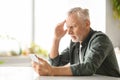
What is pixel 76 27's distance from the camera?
2010 millimetres

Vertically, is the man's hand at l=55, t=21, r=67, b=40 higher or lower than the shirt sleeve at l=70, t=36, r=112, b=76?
higher

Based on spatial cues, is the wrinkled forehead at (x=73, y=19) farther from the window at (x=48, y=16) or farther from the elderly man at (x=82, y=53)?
the window at (x=48, y=16)

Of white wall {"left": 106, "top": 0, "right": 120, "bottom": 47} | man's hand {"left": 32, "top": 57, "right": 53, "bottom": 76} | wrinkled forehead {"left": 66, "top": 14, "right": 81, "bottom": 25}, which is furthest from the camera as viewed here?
white wall {"left": 106, "top": 0, "right": 120, "bottom": 47}

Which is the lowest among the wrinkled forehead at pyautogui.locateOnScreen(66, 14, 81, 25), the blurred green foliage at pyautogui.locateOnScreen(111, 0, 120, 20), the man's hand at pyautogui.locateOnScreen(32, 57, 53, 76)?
the man's hand at pyautogui.locateOnScreen(32, 57, 53, 76)

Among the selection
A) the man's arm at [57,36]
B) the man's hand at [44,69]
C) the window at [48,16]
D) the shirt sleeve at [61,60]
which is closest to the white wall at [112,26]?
the window at [48,16]

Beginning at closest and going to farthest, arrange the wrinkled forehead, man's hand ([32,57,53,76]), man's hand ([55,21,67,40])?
man's hand ([32,57,53,76]) → the wrinkled forehead → man's hand ([55,21,67,40])

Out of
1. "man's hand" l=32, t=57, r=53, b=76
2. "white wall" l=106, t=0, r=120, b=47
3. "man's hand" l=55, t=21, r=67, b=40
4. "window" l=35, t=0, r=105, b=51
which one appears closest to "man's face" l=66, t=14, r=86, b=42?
"man's hand" l=55, t=21, r=67, b=40

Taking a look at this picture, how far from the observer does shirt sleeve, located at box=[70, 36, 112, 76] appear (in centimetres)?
172

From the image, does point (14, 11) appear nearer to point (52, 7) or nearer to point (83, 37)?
point (52, 7)

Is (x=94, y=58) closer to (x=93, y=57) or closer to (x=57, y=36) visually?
(x=93, y=57)

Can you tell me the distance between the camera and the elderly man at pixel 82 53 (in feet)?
5.64

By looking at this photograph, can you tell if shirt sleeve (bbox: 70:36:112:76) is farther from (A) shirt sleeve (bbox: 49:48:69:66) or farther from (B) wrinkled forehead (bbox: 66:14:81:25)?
(A) shirt sleeve (bbox: 49:48:69:66)

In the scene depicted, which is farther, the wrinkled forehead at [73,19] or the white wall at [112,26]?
the white wall at [112,26]

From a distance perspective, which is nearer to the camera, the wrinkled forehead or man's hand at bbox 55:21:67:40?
the wrinkled forehead
